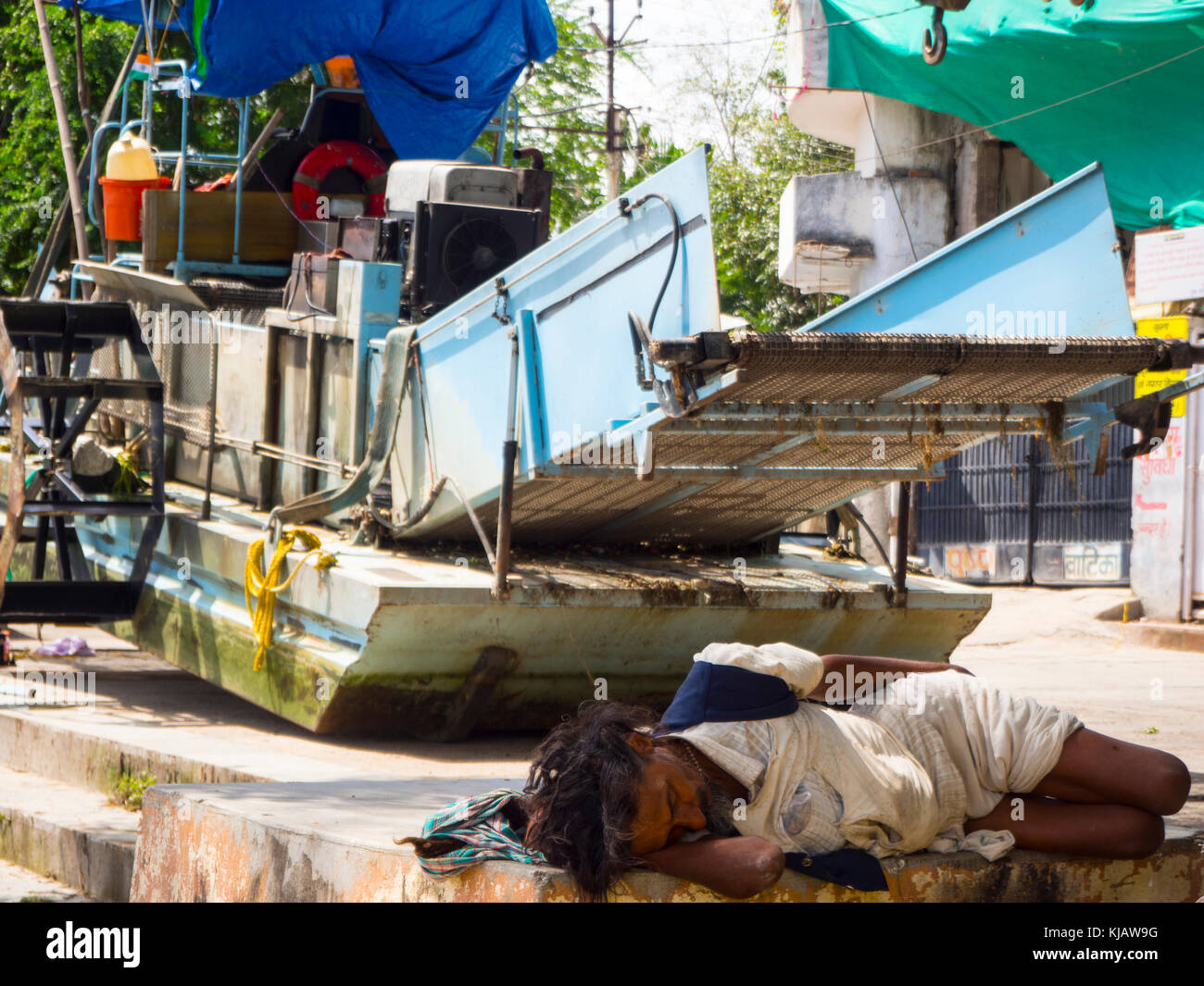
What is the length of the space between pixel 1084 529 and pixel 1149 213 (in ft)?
17.2

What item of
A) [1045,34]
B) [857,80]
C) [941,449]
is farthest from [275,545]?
[857,80]

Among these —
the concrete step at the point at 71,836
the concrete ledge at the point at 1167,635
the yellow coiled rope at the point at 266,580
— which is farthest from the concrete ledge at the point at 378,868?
the concrete ledge at the point at 1167,635

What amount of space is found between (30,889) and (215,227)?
4582 millimetres

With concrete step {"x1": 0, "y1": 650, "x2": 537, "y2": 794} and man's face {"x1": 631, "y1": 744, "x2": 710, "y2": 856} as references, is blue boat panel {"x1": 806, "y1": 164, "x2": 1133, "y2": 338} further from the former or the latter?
man's face {"x1": 631, "y1": 744, "x2": 710, "y2": 856}

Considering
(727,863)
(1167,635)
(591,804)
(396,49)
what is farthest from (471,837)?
(1167,635)

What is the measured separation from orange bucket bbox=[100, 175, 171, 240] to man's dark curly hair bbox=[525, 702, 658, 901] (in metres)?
6.69

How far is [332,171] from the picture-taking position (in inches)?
369

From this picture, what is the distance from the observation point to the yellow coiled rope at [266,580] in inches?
278

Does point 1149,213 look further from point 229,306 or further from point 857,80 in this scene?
point 229,306

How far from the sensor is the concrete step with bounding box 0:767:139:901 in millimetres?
5375

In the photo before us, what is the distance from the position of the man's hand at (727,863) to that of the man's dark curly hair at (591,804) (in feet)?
0.29

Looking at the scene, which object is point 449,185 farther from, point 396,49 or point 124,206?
point 124,206

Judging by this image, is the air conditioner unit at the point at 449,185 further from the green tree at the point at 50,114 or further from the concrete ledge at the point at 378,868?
the green tree at the point at 50,114

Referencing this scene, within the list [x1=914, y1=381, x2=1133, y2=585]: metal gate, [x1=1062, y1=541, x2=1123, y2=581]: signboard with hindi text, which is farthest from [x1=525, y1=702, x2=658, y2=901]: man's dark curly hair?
[x1=1062, y1=541, x2=1123, y2=581]: signboard with hindi text
